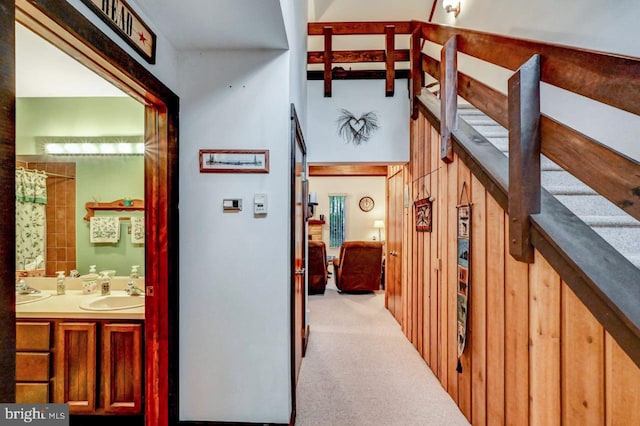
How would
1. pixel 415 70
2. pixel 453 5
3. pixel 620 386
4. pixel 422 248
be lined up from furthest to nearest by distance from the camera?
pixel 453 5 < pixel 415 70 < pixel 422 248 < pixel 620 386

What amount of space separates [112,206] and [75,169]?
410 mm

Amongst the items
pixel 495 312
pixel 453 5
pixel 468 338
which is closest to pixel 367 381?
pixel 468 338

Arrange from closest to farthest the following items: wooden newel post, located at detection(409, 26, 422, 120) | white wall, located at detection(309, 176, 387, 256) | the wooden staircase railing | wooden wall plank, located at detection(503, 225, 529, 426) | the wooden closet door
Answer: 1. the wooden staircase railing
2. wooden wall plank, located at detection(503, 225, 529, 426)
3. wooden newel post, located at detection(409, 26, 422, 120)
4. the wooden closet door
5. white wall, located at detection(309, 176, 387, 256)

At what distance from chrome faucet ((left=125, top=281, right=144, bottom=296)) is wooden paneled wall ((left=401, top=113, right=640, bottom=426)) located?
7.81 ft

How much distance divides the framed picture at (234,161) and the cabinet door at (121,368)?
43.7 inches

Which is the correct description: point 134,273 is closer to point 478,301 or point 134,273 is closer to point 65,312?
point 65,312

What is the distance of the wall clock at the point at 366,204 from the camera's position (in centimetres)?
952

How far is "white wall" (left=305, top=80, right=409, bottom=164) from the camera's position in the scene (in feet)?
12.2

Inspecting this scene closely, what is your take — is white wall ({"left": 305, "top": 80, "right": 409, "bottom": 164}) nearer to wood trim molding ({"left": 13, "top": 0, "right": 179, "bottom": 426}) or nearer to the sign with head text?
wood trim molding ({"left": 13, "top": 0, "right": 179, "bottom": 426})

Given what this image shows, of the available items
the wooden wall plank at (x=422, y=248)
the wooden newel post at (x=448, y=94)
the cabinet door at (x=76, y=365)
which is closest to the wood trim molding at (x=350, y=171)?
the wooden wall plank at (x=422, y=248)

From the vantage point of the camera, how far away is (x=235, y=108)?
197 cm

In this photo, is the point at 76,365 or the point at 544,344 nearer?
the point at 544,344

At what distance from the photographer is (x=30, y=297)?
225 cm

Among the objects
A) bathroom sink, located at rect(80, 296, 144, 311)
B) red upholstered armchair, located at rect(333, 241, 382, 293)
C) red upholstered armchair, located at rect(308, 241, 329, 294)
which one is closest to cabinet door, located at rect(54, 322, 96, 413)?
bathroom sink, located at rect(80, 296, 144, 311)
